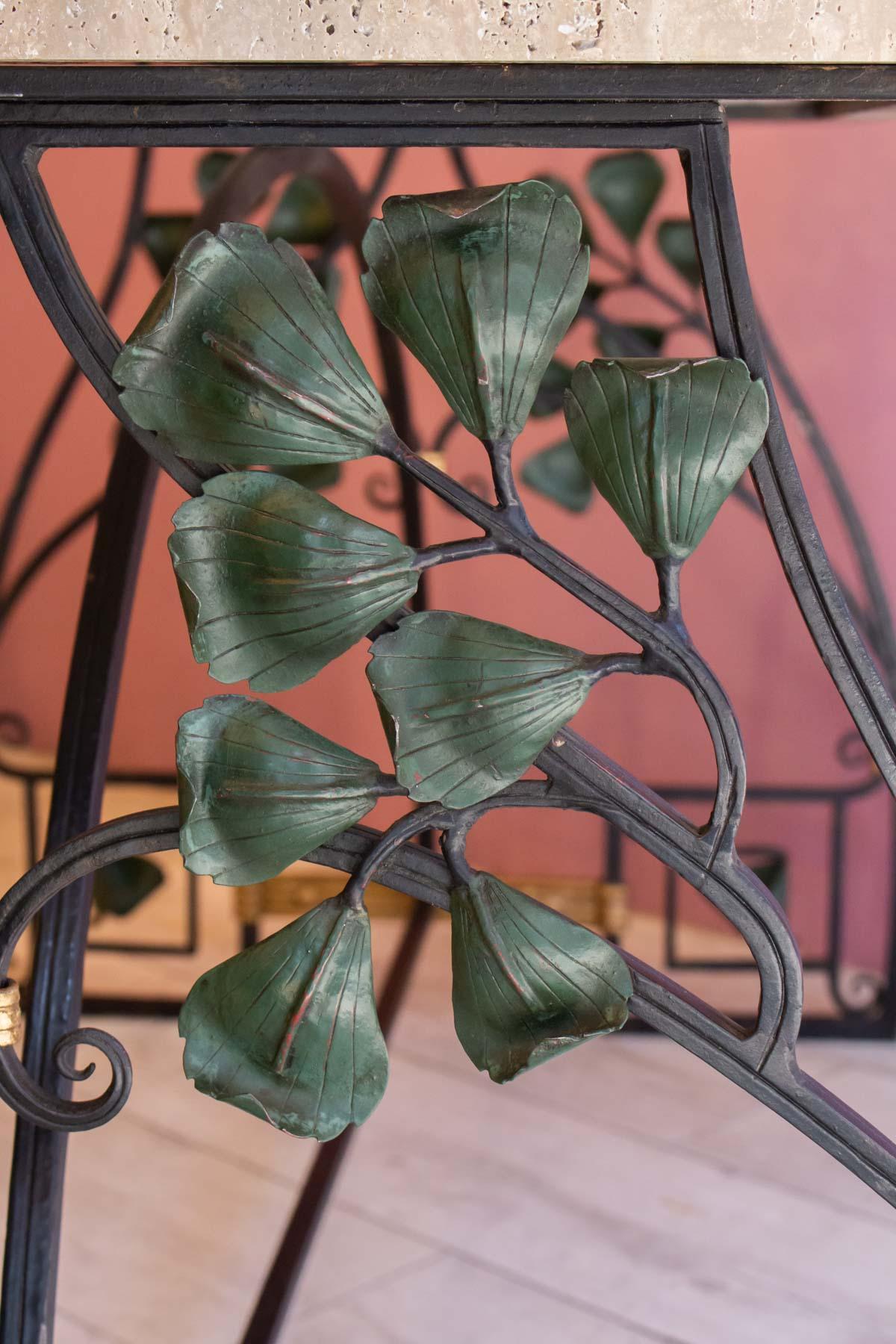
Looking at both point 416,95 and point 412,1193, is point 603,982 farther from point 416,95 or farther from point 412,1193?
point 412,1193

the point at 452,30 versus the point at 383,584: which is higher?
the point at 452,30

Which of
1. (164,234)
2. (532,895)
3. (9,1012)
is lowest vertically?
(532,895)

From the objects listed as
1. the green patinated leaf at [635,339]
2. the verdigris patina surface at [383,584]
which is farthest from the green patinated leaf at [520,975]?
the green patinated leaf at [635,339]

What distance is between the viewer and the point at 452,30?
13.0 inches

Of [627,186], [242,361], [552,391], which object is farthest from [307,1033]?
[627,186]

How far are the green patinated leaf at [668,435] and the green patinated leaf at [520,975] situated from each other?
0.11 meters

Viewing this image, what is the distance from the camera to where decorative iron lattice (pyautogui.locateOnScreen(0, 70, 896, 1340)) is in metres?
0.34

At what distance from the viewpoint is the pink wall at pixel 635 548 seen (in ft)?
4.51

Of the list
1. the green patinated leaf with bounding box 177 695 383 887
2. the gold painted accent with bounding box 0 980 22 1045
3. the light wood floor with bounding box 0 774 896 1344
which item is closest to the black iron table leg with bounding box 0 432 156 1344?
the gold painted accent with bounding box 0 980 22 1045

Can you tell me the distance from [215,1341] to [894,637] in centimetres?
87

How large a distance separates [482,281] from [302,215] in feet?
3.21

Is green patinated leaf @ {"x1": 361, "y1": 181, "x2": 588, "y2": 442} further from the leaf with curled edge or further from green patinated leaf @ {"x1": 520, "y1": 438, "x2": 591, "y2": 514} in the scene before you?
green patinated leaf @ {"x1": 520, "y1": 438, "x2": 591, "y2": 514}

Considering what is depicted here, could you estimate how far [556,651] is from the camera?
36cm

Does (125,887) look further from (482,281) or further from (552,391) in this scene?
(482,281)
